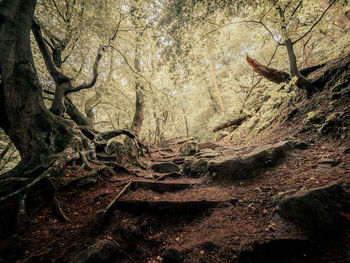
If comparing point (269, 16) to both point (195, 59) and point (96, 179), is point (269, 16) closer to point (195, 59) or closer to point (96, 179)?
point (195, 59)

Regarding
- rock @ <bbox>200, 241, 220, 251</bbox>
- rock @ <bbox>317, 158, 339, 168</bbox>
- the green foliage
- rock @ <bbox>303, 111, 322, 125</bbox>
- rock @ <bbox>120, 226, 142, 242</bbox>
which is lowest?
rock @ <bbox>200, 241, 220, 251</bbox>

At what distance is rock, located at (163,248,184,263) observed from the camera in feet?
6.17

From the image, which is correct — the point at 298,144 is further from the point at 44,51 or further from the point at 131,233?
the point at 44,51

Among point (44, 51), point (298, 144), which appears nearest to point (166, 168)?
point (298, 144)

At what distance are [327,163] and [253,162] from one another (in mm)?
1218

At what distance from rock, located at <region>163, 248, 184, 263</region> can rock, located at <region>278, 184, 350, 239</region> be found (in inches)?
60.8

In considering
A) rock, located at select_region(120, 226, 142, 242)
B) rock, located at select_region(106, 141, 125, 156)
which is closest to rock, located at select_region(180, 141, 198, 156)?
rock, located at select_region(106, 141, 125, 156)

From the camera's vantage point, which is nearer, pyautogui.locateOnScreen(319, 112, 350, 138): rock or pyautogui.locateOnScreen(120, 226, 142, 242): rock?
pyautogui.locateOnScreen(120, 226, 142, 242): rock

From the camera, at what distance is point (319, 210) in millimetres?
1607

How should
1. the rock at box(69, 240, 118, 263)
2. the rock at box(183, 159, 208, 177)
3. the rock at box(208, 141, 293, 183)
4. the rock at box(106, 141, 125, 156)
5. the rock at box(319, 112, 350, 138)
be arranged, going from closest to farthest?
the rock at box(69, 240, 118, 263)
the rock at box(319, 112, 350, 138)
the rock at box(208, 141, 293, 183)
the rock at box(183, 159, 208, 177)
the rock at box(106, 141, 125, 156)

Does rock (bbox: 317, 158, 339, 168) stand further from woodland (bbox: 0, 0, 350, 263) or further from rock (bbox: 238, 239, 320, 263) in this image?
rock (bbox: 238, 239, 320, 263)

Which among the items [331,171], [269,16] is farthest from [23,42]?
[331,171]

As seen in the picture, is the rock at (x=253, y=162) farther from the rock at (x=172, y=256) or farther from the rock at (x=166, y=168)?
the rock at (x=166, y=168)

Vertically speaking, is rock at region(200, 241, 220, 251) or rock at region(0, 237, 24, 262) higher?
rock at region(0, 237, 24, 262)
